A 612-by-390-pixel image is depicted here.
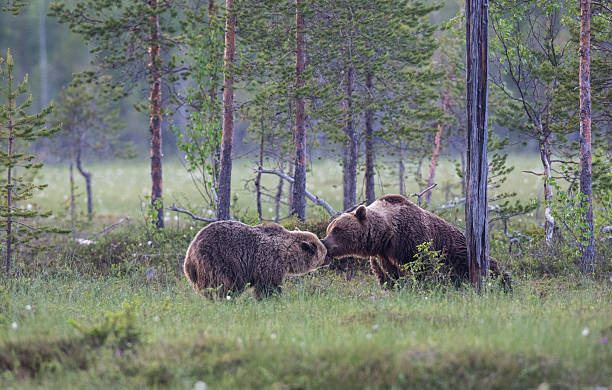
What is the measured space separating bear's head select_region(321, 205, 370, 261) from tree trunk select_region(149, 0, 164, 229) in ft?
18.0

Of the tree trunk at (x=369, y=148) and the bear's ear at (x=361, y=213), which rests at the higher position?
the tree trunk at (x=369, y=148)

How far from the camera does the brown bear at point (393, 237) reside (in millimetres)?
9516

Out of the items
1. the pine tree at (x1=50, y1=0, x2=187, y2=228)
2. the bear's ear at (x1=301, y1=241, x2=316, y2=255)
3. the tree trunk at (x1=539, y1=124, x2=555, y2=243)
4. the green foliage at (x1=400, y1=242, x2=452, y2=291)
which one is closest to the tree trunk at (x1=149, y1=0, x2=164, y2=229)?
the pine tree at (x1=50, y1=0, x2=187, y2=228)

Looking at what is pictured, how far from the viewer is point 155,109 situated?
1416cm

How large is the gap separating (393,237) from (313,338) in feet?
12.5

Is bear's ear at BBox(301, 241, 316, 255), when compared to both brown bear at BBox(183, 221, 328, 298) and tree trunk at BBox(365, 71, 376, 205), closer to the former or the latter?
brown bear at BBox(183, 221, 328, 298)

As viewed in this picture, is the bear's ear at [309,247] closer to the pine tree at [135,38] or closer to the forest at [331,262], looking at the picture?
the forest at [331,262]

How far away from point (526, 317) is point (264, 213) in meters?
15.2

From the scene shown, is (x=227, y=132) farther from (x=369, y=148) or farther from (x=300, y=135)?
(x=369, y=148)

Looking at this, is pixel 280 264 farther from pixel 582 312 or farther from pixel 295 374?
pixel 582 312

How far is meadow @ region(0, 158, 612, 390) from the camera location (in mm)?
5324

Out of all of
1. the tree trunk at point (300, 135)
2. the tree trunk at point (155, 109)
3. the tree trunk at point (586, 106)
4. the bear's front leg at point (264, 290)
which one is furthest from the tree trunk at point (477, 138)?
the tree trunk at point (155, 109)

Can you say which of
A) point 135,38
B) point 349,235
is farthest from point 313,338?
point 135,38

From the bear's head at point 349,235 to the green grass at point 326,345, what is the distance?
1.25 metres
